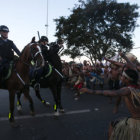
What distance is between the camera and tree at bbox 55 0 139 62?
95.3ft

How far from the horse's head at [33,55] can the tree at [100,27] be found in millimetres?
23934

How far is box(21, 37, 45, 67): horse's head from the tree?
2393cm

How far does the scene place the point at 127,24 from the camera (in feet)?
98.5

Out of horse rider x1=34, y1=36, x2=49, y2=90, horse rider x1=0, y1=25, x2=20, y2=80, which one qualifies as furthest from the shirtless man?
horse rider x1=34, y1=36, x2=49, y2=90

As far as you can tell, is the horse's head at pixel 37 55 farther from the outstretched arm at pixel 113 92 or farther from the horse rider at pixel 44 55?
the outstretched arm at pixel 113 92

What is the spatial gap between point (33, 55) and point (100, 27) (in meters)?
26.4

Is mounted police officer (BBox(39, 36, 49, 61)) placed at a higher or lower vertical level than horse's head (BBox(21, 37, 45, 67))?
higher

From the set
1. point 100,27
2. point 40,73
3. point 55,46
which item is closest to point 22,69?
point 40,73

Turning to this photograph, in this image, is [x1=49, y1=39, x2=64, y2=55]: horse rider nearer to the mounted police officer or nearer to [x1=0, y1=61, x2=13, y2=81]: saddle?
the mounted police officer

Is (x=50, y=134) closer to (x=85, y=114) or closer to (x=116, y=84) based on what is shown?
(x=85, y=114)

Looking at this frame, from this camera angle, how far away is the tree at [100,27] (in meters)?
29.0

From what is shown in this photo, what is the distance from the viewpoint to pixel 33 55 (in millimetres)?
5180

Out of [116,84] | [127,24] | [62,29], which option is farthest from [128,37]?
[116,84]

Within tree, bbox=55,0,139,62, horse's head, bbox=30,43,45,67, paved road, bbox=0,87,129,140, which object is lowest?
paved road, bbox=0,87,129,140
